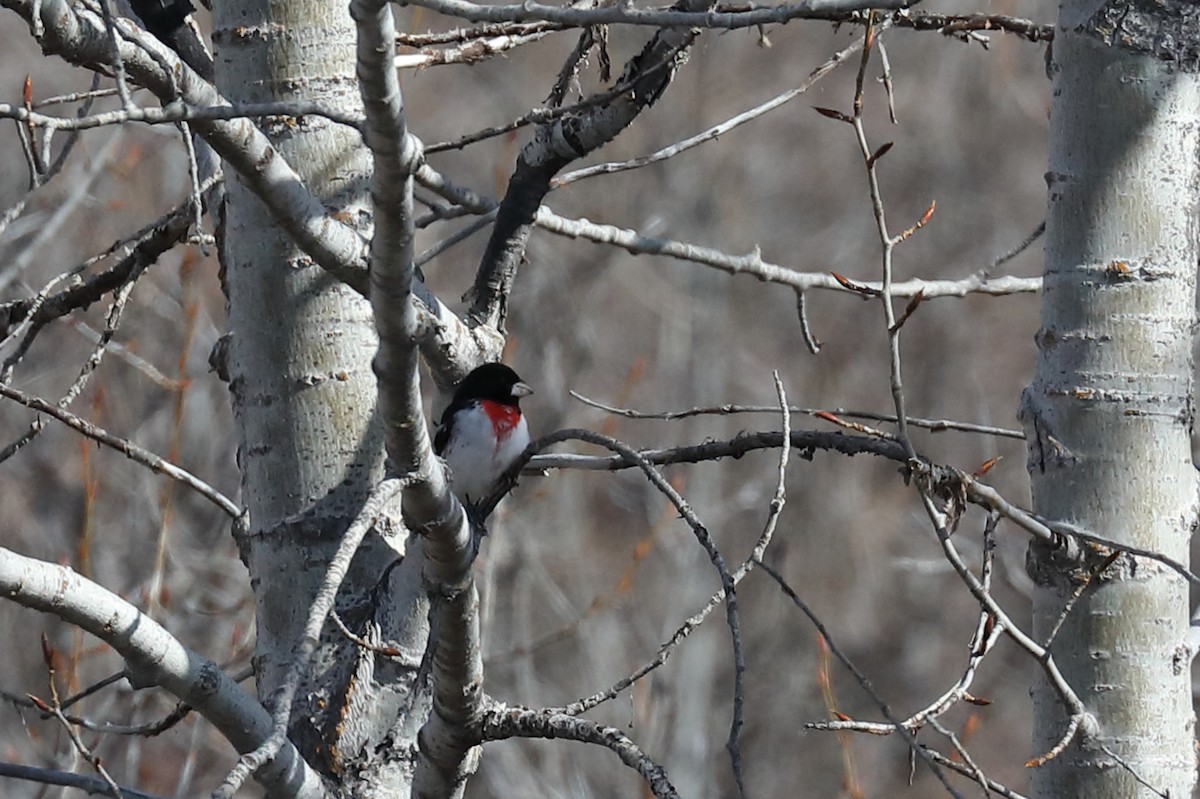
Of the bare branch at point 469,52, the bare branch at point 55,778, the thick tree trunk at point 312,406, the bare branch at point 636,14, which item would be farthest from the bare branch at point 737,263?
the bare branch at point 636,14

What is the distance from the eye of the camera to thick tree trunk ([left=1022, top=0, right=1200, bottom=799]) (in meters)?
2.62

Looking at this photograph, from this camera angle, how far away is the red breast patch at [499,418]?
11.5 ft

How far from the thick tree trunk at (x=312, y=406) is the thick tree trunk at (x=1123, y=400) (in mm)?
1207

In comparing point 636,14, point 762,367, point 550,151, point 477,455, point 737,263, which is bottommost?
point 636,14

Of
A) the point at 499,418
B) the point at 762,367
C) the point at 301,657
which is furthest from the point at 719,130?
the point at 762,367

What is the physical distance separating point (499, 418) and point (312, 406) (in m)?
0.86

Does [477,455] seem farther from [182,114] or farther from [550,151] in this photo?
[182,114]

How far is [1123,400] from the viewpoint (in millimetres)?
2629

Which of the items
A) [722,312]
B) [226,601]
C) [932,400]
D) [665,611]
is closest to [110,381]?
[226,601]

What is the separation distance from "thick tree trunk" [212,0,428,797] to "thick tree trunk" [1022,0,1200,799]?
1.21 meters

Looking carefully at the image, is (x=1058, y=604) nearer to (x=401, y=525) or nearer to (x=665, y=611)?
(x=401, y=525)

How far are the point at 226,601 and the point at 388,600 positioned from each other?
622 cm

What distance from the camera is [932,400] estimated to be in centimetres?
1602

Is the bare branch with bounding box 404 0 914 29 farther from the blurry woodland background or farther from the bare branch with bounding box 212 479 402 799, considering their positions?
the blurry woodland background
